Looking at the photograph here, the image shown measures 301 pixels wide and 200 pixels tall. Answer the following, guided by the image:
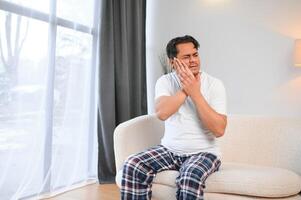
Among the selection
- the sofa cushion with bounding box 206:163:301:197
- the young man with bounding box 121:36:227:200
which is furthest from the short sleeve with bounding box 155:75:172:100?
the sofa cushion with bounding box 206:163:301:197

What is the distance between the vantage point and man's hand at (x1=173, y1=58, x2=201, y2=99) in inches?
60.6

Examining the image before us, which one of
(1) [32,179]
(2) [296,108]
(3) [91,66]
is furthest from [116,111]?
(2) [296,108]

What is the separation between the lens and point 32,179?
2295mm

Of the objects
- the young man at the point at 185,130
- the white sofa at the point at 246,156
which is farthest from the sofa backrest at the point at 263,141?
the young man at the point at 185,130

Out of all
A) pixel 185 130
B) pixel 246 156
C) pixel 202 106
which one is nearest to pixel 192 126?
pixel 185 130

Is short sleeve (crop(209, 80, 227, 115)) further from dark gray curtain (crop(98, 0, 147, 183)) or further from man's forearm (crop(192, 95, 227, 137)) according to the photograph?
dark gray curtain (crop(98, 0, 147, 183))

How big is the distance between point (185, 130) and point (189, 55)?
0.39 metres

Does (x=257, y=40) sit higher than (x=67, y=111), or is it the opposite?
(x=257, y=40)

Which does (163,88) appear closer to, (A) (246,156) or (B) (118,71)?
(A) (246,156)

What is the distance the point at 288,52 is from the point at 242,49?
392 mm

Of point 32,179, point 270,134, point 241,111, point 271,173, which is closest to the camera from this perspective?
point 271,173

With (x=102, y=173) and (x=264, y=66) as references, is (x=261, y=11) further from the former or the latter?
(x=102, y=173)

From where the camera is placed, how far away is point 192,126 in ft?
5.18

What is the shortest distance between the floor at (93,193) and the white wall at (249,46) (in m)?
1.30
